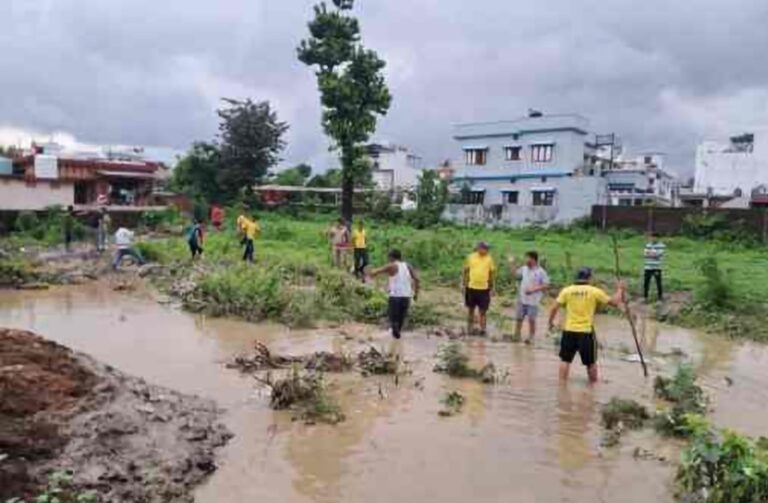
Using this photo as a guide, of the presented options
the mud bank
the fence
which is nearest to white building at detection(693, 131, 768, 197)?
the fence

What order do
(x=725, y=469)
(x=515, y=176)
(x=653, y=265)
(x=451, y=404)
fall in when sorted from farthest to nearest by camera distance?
(x=515, y=176), (x=653, y=265), (x=451, y=404), (x=725, y=469)

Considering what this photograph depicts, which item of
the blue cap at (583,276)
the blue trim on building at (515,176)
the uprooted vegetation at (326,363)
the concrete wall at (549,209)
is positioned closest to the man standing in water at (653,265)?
the blue cap at (583,276)

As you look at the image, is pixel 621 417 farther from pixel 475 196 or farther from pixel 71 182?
pixel 475 196

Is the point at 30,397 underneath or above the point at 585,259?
underneath

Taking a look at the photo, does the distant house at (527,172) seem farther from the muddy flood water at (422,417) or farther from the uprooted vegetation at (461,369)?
the uprooted vegetation at (461,369)

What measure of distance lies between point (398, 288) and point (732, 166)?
49.1m

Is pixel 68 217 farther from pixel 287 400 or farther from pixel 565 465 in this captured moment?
pixel 565 465

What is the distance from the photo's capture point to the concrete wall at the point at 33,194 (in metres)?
34.9

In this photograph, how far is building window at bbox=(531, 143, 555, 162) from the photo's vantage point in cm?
4994

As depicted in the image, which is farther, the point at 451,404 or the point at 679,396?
the point at 679,396

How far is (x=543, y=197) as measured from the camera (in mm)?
49875

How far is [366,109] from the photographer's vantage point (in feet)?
132

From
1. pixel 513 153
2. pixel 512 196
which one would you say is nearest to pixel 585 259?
pixel 512 196

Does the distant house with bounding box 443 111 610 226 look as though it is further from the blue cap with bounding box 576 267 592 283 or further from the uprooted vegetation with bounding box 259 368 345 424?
the uprooted vegetation with bounding box 259 368 345 424
